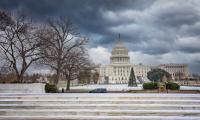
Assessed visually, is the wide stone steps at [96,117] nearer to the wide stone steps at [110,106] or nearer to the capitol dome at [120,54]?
the wide stone steps at [110,106]

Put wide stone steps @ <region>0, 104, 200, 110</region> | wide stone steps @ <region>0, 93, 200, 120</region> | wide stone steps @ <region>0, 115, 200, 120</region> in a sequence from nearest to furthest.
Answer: wide stone steps @ <region>0, 115, 200, 120</region> → wide stone steps @ <region>0, 93, 200, 120</region> → wide stone steps @ <region>0, 104, 200, 110</region>

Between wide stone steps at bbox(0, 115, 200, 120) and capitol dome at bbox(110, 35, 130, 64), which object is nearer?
wide stone steps at bbox(0, 115, 200, 120)

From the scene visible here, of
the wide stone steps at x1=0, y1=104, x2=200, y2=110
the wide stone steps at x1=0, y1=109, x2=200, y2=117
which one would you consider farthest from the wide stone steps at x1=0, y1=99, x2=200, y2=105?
the wide stone steps at x1=0, y1=109, x2=200, y2=117

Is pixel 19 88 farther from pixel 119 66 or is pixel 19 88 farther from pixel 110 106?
pixel 119 66

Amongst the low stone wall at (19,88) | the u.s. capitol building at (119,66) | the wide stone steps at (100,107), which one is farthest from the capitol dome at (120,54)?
the wide stone steps at (100,107)

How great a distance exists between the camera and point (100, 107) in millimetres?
11906

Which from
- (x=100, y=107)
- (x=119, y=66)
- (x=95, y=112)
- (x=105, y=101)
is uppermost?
(x=119, y=66)

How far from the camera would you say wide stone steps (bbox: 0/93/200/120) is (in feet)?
35.7

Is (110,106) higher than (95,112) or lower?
higher

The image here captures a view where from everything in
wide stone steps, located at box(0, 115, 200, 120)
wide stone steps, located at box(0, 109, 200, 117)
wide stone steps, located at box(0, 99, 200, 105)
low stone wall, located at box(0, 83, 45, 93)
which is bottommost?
wide stone steps, located at box(0, 115, 200, 120)

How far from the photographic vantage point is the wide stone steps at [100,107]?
10867 mm

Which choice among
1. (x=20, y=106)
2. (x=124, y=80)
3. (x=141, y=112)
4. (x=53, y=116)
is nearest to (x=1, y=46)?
(x=20, y=106)

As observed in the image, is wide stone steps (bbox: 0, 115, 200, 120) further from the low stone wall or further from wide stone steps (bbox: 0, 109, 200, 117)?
the low stone wall

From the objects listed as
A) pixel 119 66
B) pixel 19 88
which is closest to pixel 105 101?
pixel 19 88
